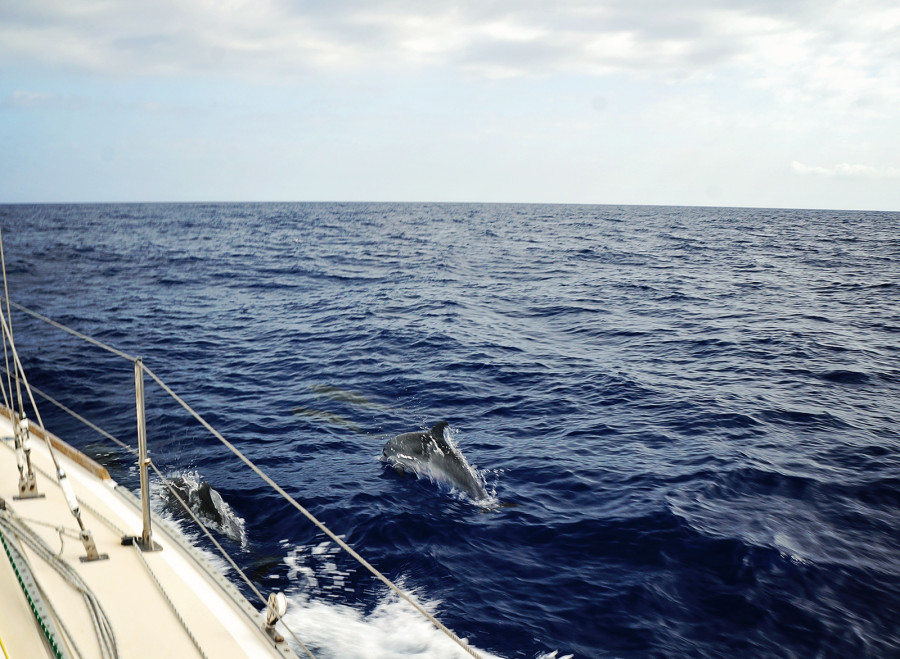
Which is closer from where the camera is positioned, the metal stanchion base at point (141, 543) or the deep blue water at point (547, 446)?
the metal stanchion base at point (141, 543)

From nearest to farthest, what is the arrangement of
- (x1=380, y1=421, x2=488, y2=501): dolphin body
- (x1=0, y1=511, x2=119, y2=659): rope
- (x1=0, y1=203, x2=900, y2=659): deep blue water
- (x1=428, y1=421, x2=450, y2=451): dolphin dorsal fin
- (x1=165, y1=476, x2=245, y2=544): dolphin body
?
(x1=0, y1=511, x2=119, y2=659): rope → (x1=0, y1=203, x2=900, y2=659): deep blue water → (x1=165, y1=476, x2=245, y2=544): dolphin body → (x1=380, y1=421, x2=488, y2=501): dolphin body → (x1=428, y1=421, x2=450, y2=451): dolphin dorsal fin

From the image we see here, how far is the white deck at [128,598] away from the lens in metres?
2.74

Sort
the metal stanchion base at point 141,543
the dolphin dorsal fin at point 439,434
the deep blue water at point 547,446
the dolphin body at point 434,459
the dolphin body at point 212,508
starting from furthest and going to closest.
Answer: the dolphin dorsal fin at point 439,434
the dolphin body at point 434,459
the dolphin body at point 212,508
the deep blue water at point 547,446
the metal stanchion base at point 141,543

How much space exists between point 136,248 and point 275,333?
89.6 feet

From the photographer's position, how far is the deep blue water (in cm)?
571

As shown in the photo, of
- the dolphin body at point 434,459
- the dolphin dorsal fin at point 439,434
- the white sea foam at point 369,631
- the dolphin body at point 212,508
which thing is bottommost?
the white sea foam at point 369,631

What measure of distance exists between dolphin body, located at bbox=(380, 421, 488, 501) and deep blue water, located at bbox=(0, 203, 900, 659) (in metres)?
0.23

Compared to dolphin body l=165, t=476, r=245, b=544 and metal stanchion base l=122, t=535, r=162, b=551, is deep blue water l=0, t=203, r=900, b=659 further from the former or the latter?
metal stanchion base l=122, t=535, r=162, b=551

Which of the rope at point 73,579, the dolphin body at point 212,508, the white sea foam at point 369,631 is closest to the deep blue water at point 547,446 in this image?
the white sea foam at point 369,631

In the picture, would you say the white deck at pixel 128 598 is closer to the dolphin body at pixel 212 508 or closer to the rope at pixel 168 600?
the rope at pixel 168 600

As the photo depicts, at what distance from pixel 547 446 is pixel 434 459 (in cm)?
213

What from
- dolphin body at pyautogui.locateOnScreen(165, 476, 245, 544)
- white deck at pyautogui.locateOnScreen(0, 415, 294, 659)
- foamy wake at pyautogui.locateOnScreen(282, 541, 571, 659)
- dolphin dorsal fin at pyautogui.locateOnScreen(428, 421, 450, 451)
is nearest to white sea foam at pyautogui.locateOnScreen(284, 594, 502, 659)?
foamy wake at pyautogui.locateOnScreen(282, 541, 571, 659)

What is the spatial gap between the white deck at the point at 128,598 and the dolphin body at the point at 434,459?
467cm

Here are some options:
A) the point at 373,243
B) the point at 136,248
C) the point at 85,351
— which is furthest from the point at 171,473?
the point at 373,243
